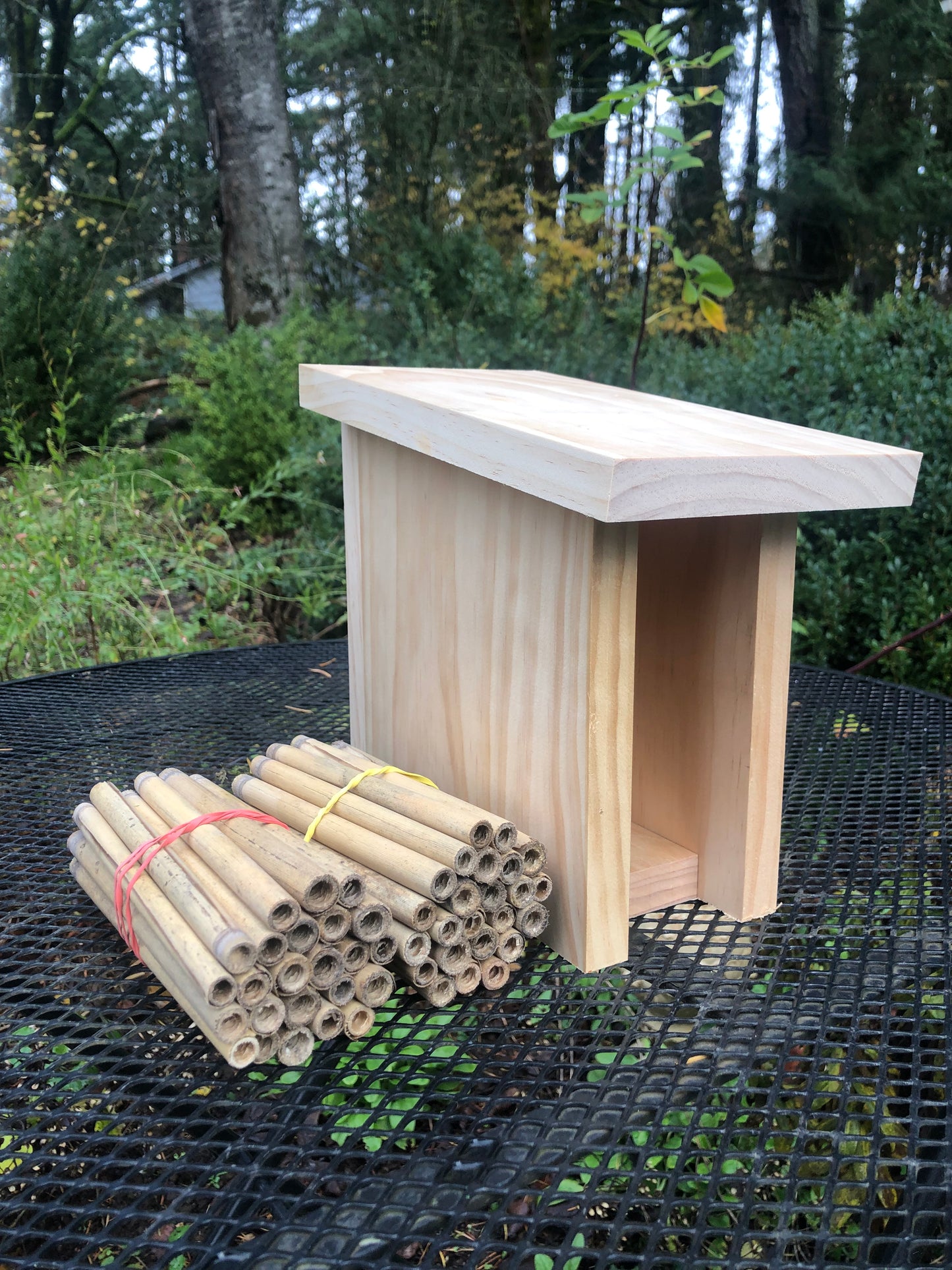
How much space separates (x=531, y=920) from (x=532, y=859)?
0.23 ft

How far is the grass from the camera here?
118 inches

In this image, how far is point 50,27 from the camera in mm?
10766

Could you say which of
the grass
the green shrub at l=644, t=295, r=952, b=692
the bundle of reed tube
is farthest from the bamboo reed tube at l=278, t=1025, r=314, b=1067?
the green shrub at l=644, t=295, r=952, b=692

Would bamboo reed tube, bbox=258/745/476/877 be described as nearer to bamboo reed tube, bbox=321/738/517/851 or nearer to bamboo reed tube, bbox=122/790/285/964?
bamboo reed tube, bbox=321/738/517/851

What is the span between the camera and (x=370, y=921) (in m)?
1.07

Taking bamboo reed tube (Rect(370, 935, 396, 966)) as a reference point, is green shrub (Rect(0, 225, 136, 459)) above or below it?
above

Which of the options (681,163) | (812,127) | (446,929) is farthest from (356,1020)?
(812,127)

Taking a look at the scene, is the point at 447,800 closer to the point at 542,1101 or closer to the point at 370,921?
the point at 370,921

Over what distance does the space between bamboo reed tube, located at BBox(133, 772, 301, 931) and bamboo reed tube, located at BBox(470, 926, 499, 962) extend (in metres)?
0.21

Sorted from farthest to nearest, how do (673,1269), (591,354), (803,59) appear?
(803,59) < (591,354) < (673,1269)

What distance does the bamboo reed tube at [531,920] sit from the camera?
1.17 m

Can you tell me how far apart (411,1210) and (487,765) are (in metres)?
0.65

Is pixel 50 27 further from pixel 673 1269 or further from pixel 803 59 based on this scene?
pixel 673 1269

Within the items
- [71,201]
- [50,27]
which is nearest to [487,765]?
[71,201]
